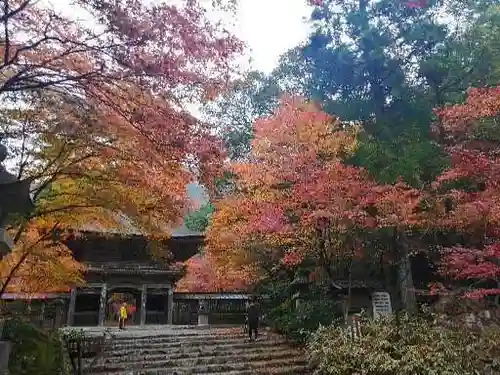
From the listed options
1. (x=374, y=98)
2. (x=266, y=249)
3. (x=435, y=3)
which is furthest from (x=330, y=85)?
(x=266, y=249)

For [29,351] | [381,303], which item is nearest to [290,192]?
[381,303]

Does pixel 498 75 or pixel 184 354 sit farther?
pixel 498 75

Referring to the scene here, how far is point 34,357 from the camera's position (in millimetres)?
7180

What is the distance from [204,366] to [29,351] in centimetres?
522

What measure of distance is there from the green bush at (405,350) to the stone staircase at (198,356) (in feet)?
3.35

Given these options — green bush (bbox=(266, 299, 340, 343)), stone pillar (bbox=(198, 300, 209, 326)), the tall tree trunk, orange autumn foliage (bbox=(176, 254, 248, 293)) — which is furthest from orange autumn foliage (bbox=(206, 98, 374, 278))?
stone pillar (bbox=(198, 300, 209, 326))

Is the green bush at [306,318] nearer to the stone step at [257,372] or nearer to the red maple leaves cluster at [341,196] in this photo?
the red maple leaves cluster at [341,196]

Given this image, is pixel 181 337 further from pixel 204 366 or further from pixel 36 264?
pixel 36 264

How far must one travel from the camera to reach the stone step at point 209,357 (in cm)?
1141

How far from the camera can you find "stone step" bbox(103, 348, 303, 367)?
37.4 feet

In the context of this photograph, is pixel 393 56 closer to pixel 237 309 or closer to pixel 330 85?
pixel 330 85

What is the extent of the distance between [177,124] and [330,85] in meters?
13.6

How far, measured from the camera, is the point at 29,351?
283 inches

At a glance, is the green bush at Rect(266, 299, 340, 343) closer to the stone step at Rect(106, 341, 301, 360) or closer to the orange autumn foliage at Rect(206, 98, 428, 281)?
the stone step at Rect(106, 341, 301, 360)
